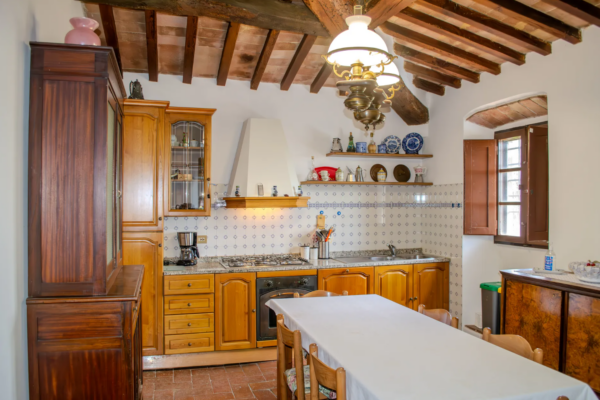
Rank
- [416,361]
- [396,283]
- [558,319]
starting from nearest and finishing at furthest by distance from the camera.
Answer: [416,361], [558,319], [396,283]

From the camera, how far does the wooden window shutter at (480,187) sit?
16.2ft

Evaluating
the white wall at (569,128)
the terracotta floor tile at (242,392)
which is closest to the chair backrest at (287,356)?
the terracotta floor tile at (242,392)

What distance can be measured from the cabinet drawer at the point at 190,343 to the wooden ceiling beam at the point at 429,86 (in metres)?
3.62

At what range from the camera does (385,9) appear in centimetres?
338

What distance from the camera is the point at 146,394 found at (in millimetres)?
3680

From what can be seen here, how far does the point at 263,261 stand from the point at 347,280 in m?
0.92

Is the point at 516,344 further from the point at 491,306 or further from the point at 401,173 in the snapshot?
the point at 401,173

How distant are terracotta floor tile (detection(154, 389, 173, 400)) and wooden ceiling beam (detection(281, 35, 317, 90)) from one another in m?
3.29

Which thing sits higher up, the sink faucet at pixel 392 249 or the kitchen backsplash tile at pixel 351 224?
the kitchen backsplash tile at pixel 351 224

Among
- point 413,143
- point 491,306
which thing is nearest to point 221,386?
point 491,306

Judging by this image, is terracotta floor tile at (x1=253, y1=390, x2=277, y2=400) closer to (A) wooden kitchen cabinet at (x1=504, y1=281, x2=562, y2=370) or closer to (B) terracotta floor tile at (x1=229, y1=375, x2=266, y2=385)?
(B) terracotta floor tile at (x1=229, y1=375, x2=266, y2=385)

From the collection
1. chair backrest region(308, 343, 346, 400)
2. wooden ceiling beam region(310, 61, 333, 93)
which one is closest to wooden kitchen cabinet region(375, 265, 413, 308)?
wooden ceiling beam region(310, 61, 333, 93)

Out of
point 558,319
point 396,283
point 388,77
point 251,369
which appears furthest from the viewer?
point 396,283

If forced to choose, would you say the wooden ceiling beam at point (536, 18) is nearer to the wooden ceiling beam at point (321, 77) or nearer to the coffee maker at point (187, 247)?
the wooden ceiling beam at point (321, 77)
